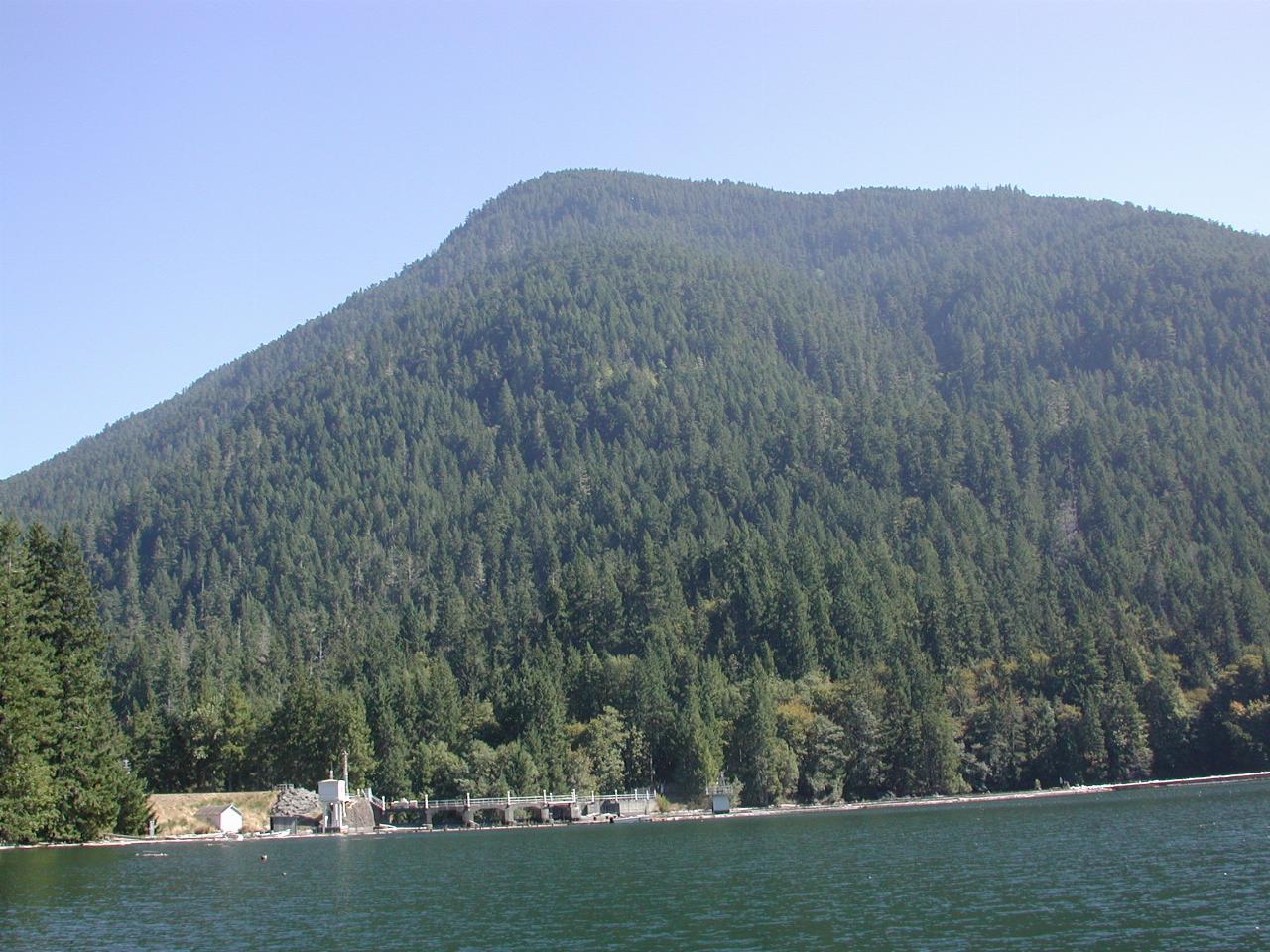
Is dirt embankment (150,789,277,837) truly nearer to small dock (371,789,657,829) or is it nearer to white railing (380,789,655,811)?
small dock (371,789,657,829)

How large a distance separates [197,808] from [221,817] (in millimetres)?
2500

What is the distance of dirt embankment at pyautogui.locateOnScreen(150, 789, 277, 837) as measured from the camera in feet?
370

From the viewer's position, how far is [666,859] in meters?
77.4

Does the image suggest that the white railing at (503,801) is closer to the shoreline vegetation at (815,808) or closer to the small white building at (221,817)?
the shoreline vegetation at (815,808)

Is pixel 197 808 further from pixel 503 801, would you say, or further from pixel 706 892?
pixel 706 892

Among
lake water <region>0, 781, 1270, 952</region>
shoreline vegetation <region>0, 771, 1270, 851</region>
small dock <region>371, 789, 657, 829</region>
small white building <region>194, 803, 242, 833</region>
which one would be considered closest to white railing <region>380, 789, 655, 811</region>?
small dock <region>371, 789, 657, 829</region>

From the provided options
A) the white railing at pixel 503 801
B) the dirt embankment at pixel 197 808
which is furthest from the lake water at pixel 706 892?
the white railing at pixel 503 801

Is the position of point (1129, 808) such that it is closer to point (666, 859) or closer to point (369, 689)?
point (666, 859)

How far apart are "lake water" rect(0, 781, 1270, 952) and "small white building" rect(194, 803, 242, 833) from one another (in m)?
19.4

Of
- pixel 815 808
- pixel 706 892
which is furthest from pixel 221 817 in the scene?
pixel 706 892

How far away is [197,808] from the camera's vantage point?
118 m

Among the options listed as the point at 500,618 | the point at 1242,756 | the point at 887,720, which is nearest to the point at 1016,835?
the point at 887,720

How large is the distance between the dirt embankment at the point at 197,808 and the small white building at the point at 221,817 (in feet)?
1.24

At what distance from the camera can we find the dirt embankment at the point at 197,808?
370 feet
